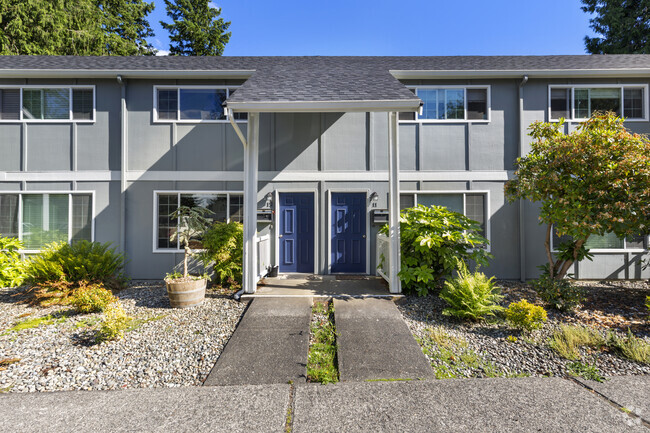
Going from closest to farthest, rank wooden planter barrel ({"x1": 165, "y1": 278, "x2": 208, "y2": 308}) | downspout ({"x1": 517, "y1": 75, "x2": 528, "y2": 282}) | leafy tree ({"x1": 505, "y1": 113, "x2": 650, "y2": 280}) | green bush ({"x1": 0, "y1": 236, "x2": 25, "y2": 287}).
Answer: leafy tree ({"x1": 505, "y1": 113, "x2": 650, "y2": 280})
wooden planter barrel ({"x1": 165, "y1": 278, "x2": 208, "y2": 308})
green bush ({"x1": 0, "y1": 236, "x2": 25, "y2": 287})
downspout ({"x1": 517, "y1": 75, "x2": 528, "y2": 282})

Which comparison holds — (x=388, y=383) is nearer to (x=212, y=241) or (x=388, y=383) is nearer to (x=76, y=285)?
(x=212, y=241)

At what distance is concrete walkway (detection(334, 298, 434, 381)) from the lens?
3236mm

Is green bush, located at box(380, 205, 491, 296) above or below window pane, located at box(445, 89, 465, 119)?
below

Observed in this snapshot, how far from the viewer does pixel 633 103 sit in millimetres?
7352

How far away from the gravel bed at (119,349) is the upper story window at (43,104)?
476 cm

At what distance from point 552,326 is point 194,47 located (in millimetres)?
24013

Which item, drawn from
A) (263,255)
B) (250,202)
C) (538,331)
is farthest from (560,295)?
(250,202)

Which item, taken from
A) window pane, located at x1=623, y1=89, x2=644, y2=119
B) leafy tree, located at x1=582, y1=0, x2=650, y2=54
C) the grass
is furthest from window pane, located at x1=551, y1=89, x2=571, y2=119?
leafy tree, located at x1=582, y1=0, x2=650, y2=54

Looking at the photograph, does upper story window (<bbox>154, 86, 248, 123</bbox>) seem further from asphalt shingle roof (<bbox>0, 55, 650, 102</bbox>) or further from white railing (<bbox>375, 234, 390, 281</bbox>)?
white railing (<bbox>375, 234, 390, 281</bbox>)

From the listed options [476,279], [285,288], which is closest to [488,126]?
[476,279]

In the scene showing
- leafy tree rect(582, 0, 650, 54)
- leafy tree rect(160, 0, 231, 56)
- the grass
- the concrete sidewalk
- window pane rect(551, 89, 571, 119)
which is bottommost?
the concrete sidewalk

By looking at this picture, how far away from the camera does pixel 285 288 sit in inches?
237

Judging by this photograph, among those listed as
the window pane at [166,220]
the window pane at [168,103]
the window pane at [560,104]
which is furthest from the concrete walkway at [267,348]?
the window pane at [560,104]

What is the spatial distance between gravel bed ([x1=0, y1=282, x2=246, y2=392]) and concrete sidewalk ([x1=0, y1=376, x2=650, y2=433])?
24 cm
